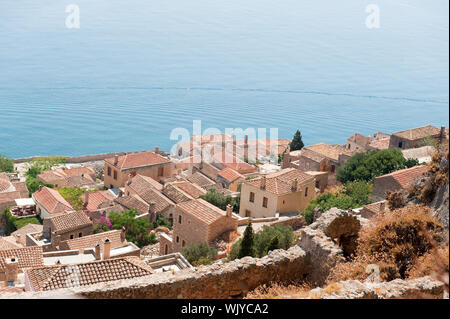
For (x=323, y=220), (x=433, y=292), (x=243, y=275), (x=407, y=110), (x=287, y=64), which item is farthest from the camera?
(x=287, y=64)

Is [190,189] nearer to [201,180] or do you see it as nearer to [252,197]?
[201,180]

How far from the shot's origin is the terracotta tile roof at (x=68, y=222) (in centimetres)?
2360

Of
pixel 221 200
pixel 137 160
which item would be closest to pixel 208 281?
pixel 221 200

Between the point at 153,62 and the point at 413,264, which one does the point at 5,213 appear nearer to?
the point at 413,264

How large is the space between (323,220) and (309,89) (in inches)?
3198

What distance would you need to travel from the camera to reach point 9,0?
133375 mm

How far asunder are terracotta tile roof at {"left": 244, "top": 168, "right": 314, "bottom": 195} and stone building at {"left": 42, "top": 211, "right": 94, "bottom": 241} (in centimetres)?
792

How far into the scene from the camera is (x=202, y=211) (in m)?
21.2

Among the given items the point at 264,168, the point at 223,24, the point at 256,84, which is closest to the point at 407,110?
the point at 256,84

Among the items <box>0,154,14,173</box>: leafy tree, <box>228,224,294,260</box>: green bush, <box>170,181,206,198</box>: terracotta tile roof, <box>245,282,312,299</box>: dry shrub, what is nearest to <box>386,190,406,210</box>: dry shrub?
<box>245,282,312,299</box>: dry shrub

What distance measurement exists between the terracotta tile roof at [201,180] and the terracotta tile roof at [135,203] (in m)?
5.71

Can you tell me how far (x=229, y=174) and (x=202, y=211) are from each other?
14.4m

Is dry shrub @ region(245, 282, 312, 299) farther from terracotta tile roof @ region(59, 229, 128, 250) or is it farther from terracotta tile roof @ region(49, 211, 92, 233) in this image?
terracotta tile roof @ region(49, 211, 92, 233)

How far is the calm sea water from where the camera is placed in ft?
233
